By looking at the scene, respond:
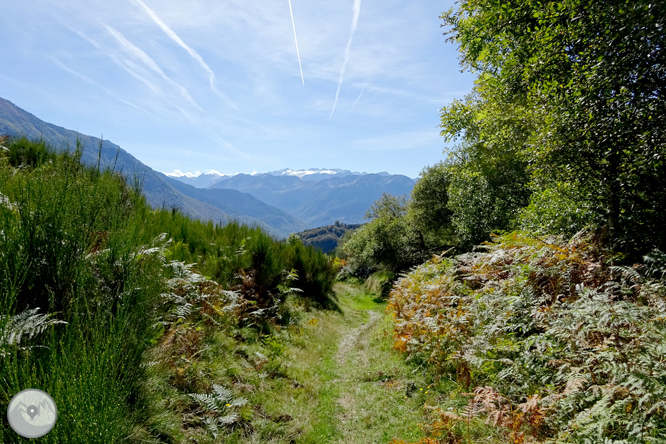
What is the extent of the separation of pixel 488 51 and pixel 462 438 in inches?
416

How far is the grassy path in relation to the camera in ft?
14.7

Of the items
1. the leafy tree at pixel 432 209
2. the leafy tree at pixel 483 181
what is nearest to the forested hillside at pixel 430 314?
the leafy tree at pixel 483 181

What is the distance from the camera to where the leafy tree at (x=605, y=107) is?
3.68 meters

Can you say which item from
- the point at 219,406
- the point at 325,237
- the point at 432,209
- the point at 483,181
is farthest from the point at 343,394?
the point at 325,237

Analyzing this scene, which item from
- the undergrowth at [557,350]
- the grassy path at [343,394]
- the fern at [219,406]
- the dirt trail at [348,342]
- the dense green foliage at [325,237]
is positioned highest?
the undergrowth at [557,350]

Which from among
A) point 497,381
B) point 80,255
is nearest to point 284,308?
point 497,381

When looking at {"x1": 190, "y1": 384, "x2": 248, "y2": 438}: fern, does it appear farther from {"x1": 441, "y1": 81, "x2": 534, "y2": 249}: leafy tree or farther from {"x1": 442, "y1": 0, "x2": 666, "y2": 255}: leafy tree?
{"x1": 441, "y1": 81, "x2": 534, "y2": 249}: leafy tree

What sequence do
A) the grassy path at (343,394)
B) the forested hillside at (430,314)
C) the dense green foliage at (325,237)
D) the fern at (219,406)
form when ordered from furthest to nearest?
the dense green foliage at (325,237) → the grassy path at (343,394) → the fern at (219,406) → the forested hillside at (430,314)

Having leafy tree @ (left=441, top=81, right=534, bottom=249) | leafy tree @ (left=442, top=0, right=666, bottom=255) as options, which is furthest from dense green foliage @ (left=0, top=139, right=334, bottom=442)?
leafy tree @ (left=441, top=81, right=534, bottom=249)

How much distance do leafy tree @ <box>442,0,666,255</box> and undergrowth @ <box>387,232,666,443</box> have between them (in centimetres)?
78

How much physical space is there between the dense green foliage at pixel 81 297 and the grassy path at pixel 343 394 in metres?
1.85

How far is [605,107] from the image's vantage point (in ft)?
14.4

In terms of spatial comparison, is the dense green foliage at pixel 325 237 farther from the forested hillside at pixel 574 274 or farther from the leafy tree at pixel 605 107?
the leafy tree at pixel 605 107
